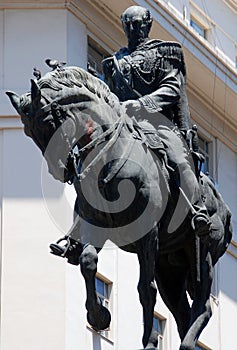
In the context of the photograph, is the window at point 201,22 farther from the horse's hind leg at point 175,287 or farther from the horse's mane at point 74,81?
the horse's mane at point 74,81

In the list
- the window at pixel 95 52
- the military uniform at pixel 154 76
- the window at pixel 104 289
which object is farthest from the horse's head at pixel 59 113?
the window at pixel 95 52

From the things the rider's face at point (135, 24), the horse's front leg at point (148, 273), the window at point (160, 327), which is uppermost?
the rider's face at point (135, 24)

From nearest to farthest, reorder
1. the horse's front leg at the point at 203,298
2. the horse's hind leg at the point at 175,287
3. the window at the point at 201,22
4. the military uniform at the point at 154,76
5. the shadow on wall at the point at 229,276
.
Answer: the horse's front leg at the point at 203,298 < the horse's hind leg at the point at 175,287 < the military uniform at the point at 154,76 < the shadow on wall at the point at 229,276 < the window at the point at 201,22

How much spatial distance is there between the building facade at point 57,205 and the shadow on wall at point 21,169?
2 centimetres

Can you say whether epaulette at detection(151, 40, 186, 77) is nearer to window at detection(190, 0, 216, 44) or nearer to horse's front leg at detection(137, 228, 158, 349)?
horse's front leg at detection(137, 228, 158, 349)

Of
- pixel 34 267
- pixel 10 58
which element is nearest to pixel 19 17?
pixel 10 58

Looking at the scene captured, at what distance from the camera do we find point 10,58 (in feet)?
148

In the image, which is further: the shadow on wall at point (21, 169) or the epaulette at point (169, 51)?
the shadow on wall at point (21, 169)

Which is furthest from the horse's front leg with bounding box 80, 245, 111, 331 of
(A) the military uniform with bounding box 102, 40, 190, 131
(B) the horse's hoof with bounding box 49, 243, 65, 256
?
(A) the military uniform with bounding box 102, 40, 190, 131

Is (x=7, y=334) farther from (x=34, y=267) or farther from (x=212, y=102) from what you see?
(x=212, y=102)

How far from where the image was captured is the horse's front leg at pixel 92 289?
2189 centimetres

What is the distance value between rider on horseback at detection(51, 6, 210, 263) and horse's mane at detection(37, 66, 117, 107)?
521 mm

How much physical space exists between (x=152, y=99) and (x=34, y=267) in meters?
20.2

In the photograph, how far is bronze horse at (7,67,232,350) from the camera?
2197 cm
